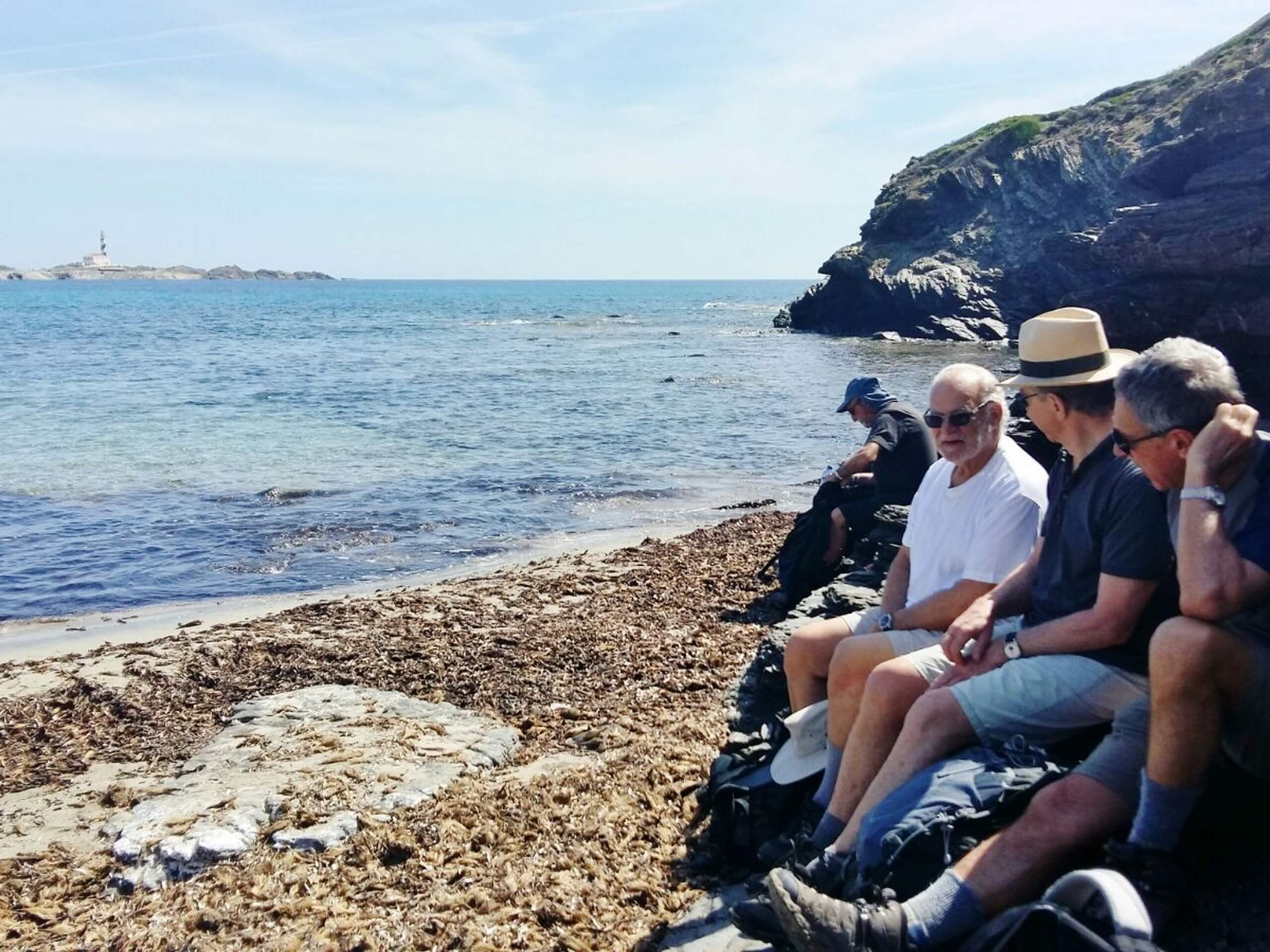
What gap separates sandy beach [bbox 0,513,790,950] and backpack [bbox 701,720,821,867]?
0.17m

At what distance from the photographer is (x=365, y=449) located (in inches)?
861

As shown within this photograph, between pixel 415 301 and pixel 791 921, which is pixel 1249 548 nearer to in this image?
pixel 791 921

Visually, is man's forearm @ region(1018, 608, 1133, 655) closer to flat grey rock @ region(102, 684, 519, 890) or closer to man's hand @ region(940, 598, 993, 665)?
man's hand @ region(940, 598, 993, 665)

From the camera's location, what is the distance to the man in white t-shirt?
177 inches

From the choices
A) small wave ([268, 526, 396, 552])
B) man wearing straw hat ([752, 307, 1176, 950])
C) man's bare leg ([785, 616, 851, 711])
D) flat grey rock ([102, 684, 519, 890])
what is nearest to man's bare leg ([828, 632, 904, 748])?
man wearing straw hat ([752, 307, 1176, 950])

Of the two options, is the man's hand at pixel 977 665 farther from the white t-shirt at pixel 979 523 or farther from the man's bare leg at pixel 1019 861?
the man's bare leg at pixel 1019 861

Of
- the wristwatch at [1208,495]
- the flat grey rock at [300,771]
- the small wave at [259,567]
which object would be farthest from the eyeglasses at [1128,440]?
the small wave at [259,567]

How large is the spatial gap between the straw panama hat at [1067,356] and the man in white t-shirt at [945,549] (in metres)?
0.59

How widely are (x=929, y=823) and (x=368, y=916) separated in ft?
8.04

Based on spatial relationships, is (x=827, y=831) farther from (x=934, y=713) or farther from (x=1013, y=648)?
(x=1013, y=648)

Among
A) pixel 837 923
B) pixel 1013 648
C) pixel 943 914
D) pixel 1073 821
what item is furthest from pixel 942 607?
pixel 837 923

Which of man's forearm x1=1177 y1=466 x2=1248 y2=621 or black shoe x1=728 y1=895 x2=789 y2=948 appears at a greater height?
man's forearm x1=1177 y1=466 x2=1248 y2=621

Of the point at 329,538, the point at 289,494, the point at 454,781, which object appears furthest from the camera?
the point at 289,494

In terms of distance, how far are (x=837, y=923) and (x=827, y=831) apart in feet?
3.02
